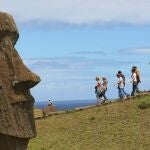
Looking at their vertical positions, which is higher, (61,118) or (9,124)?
(9,124)

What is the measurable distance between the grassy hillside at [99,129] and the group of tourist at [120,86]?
771 mm

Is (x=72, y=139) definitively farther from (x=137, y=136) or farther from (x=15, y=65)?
(x=15, y=65)

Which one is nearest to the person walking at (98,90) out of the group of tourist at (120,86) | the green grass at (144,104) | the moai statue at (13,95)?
the group of tourist at (120,86)

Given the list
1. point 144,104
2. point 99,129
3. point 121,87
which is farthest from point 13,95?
point 121,87

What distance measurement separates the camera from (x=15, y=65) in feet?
27.9

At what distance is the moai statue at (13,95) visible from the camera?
8344mm

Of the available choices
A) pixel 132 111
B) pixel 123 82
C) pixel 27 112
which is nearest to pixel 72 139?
pixel 132 111

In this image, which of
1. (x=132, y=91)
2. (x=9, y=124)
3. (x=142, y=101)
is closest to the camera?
(x=9, y=124)

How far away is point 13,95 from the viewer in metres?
8.42

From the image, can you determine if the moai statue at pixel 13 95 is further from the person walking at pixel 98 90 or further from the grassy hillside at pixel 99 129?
the person walking at pixel 98 90

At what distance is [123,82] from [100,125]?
4.13 meters

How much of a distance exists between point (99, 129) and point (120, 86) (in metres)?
4.54

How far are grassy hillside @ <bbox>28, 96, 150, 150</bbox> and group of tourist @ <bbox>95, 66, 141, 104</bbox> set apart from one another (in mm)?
771

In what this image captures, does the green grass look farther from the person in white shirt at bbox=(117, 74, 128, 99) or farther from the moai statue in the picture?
the moai statue
